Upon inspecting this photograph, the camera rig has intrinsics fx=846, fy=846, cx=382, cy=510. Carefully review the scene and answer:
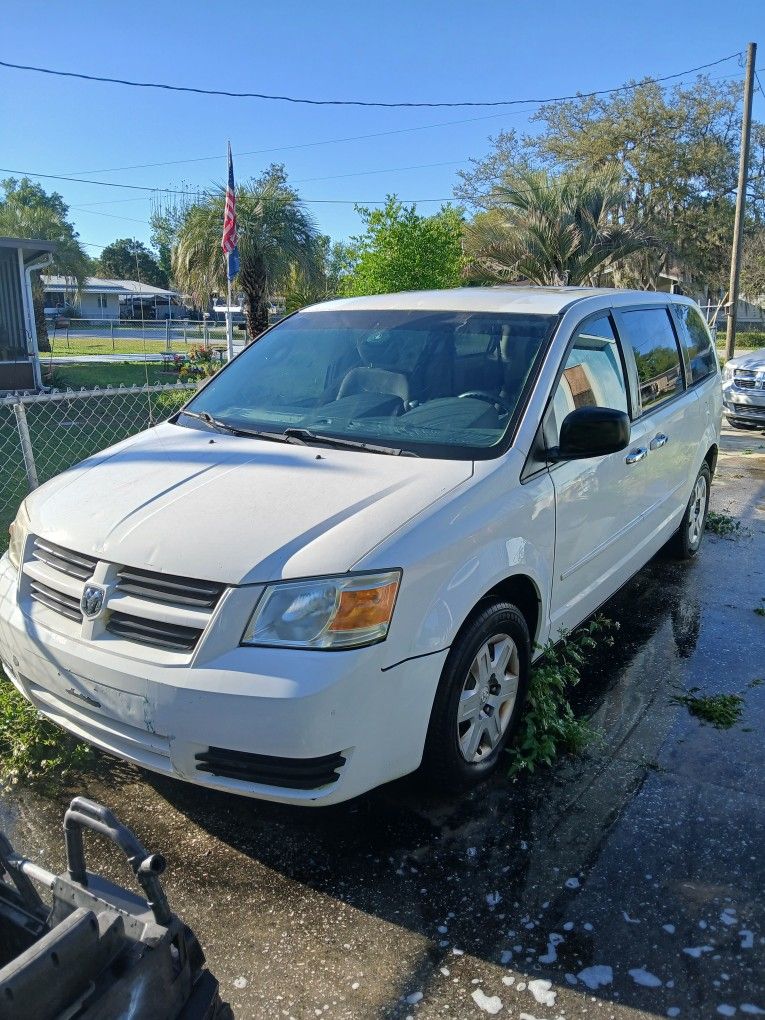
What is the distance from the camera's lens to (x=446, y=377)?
3760mm

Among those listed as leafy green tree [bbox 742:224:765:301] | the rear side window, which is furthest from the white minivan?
leafy green tree [bbox 742:224:765:301]

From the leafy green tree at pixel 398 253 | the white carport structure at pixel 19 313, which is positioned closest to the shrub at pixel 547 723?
the leafy green tree at pixel 398 253

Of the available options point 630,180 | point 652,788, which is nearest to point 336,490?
point 652,788

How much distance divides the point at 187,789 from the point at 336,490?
1321 millimetres

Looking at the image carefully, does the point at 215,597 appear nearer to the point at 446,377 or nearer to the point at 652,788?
the point at 446,377

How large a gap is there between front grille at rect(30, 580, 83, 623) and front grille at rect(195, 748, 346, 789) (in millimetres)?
698

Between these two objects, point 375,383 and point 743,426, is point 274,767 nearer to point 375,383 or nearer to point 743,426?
point 375,383

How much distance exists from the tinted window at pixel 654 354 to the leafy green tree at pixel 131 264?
98.8 metres

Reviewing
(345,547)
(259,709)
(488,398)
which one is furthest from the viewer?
(488,398)

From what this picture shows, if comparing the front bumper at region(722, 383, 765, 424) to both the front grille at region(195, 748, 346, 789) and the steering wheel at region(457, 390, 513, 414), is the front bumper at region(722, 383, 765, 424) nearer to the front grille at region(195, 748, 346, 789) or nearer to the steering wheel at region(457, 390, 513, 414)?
the steering wheel at region(457, 390, 513, 414)

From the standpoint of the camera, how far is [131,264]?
10069cm

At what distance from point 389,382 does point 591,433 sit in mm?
976

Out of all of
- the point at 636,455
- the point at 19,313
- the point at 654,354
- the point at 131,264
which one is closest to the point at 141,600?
the point at 636,455

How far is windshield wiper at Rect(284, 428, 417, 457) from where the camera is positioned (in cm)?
333
